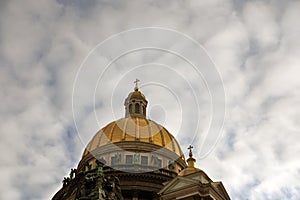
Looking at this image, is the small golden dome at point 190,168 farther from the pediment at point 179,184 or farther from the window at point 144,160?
the window at point 144,160

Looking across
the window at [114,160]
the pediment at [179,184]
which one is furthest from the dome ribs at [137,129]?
the pediment at [179,184]

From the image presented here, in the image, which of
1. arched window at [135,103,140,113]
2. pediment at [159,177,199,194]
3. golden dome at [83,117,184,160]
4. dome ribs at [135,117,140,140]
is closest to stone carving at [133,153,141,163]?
golden dome at [83,117,184,160]

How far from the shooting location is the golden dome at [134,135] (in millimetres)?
52281

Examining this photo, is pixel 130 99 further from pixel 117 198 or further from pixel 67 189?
pixel 117 198

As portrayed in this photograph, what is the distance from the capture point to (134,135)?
52.3m

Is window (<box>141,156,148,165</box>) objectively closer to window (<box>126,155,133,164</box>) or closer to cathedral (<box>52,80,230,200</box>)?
cathedral (<box>52,80,230,200</box>)

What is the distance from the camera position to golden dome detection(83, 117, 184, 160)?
52281 millimetres

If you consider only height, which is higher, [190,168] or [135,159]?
[135,159]

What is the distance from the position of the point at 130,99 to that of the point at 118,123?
913 cm

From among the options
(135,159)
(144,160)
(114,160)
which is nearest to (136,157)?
(135,159)

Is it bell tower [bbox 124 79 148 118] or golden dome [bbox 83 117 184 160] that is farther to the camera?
bell tower [bbox 124 79 148 118]

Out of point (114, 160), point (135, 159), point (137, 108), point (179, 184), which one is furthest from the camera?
point (137, 108)

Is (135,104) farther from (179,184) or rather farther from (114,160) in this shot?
(179,184)

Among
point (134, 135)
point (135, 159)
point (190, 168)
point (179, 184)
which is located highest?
point (134, 135)
